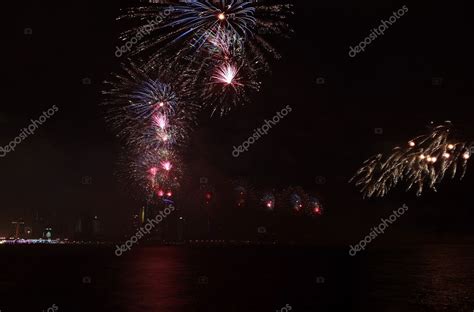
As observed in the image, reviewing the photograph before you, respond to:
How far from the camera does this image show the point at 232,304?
13.4 metres

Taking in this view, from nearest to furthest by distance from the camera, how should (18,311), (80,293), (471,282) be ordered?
(18,311) → (80,293) → (471,282)

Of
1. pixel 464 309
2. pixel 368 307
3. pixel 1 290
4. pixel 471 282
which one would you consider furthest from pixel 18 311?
pixel 471 282

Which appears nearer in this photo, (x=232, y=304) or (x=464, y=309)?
(x=464, y=309)

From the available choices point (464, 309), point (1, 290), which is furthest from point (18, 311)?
point (464, 309)

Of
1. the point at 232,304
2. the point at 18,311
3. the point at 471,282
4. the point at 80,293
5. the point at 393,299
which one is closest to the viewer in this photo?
the point at 18,311

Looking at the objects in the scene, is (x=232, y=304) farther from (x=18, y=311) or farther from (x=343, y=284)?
(x=343, y=284)

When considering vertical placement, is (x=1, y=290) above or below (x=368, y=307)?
above

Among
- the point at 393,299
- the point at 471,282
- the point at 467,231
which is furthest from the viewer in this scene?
the point at 467,231

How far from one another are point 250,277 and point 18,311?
34.9ft

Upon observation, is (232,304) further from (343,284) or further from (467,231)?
(467,231)

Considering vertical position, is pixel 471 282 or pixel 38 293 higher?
pixel 38 293

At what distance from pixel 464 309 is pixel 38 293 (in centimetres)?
1222

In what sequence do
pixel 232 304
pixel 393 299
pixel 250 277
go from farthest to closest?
pixel 250 277, pixel 393 299, pixel 232 304

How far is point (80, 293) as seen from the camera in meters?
15.7
